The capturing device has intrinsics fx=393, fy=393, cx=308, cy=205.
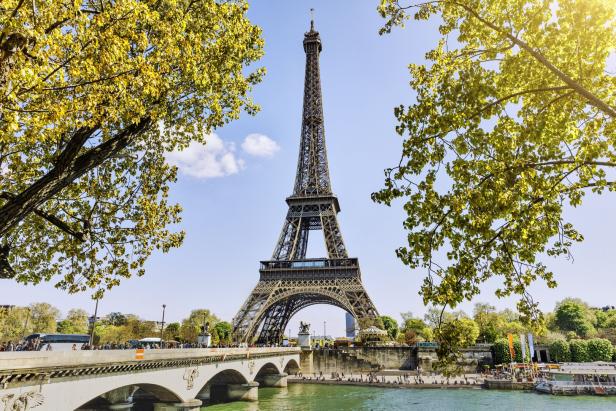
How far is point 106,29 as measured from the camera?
20.8 ft

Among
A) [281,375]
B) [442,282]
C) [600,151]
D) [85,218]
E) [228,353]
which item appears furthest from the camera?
[281,375]

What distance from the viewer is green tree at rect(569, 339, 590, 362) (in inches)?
2229

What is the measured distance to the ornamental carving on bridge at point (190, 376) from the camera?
24.5 metres

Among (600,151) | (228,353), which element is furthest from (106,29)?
(228,353)

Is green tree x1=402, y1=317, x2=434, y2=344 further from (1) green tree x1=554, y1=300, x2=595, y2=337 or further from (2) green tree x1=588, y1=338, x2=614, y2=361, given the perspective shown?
(2) green tree x1=588, y1=338, x2=614, y2=361

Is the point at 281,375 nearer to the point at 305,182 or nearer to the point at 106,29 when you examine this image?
the point at 305,182

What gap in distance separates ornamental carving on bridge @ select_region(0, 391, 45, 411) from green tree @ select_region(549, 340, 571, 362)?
2622 inches

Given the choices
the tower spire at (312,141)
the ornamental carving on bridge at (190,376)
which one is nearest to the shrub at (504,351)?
the tower spire at (312,141)

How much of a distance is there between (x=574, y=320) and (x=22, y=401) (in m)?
91.8

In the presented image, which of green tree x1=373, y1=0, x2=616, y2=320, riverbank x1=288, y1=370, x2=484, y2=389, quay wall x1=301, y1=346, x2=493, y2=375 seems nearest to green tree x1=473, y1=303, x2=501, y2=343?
quay wall x1=301, y1=346, x2=493, y2=375

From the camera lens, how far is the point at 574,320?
7812cm

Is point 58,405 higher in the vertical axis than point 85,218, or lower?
lower

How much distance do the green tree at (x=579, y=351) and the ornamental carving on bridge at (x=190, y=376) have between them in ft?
188

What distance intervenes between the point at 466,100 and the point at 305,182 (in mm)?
62896
